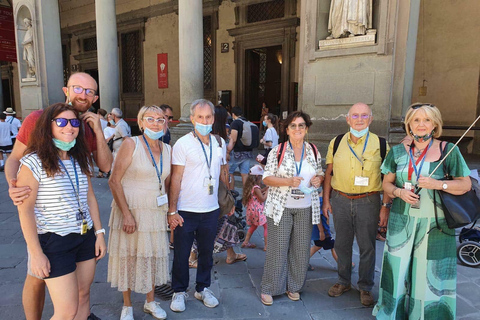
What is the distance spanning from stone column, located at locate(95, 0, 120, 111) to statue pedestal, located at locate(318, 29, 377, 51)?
6244mm

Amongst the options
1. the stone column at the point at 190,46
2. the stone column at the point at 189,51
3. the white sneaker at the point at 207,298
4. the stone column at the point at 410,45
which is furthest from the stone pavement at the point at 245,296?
the stone column at the point at 190,46

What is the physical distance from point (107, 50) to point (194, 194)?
8280 millimetres

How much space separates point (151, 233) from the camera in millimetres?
2498

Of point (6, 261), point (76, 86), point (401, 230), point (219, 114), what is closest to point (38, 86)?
point (6, 261)

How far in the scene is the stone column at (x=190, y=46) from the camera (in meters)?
7.62

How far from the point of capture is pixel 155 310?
2607 mm

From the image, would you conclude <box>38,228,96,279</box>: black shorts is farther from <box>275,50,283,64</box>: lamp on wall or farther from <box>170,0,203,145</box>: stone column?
<box>275,50,283,64</box>: lamp on wall

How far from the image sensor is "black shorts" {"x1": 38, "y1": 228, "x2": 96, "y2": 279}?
1.82 m

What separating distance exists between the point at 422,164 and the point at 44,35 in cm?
1194

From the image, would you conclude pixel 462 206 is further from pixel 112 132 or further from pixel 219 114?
pixel 112 132

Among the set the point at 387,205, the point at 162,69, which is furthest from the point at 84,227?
the point at 162,69

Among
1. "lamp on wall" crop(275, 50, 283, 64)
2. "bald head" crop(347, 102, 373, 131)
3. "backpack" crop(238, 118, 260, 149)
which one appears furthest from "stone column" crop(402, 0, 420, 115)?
"lamp on wall" crop(275, 50, 283, 64)

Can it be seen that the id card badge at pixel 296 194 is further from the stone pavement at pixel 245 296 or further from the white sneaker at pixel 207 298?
the white sneaker at pixel 207 298

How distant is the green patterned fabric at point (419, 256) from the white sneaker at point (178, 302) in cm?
168
